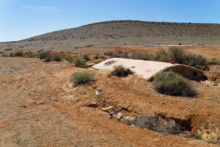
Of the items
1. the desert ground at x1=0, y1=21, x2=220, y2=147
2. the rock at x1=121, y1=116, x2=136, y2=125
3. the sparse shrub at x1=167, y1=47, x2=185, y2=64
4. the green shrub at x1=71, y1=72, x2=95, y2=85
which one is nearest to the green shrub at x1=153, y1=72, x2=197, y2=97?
the desert ground at x1=0, y1=21, x2=220, y2=147

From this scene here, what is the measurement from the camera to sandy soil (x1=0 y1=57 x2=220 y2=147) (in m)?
3.62

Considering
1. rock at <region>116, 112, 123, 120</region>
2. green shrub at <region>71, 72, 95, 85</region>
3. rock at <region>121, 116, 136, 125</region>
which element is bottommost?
rock at <region>121, 116, 136, 125</region>

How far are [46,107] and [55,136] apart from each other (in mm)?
1982

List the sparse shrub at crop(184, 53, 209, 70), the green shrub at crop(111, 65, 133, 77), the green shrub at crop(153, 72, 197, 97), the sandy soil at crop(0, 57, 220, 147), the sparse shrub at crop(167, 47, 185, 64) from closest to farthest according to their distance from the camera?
the sandy soil at crop(0, 57, 220, 147), the green shrub at crop(153, 72, 197, 97), the green shrub at crop(111, 65, 133, 77), the sparse shrub at crop(184, 53, 209, 70), the sparse shrub at crop(167, 47, 185, 64)

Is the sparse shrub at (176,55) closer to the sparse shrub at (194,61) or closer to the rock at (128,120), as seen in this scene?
the sparse shrub at (194,61)

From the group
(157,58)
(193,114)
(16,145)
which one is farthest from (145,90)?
(157,58)

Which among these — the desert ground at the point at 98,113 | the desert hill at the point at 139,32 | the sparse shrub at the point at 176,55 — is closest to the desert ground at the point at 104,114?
the desert ground at the point at 98,113

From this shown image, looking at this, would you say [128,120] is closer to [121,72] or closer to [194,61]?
[121,72]

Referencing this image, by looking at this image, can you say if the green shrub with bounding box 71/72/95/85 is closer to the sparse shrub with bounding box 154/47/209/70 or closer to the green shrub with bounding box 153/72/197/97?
the green shrub with bounding box 153/72/197/97

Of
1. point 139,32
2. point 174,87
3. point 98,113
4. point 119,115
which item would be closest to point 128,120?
point 119,115

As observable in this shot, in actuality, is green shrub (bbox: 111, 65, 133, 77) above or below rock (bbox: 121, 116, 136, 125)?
above

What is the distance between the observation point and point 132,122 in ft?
15.9

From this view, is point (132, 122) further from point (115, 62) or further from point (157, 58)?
point (157, 58)

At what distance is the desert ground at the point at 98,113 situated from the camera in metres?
3.65
